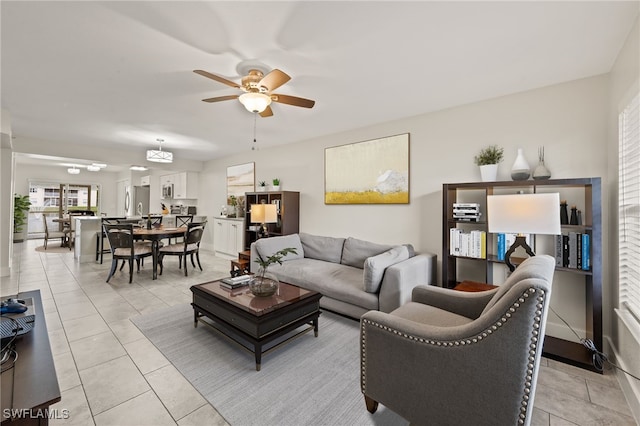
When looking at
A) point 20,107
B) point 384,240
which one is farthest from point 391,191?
point 20,107

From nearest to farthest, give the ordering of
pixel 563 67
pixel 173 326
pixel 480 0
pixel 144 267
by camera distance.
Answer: pixel 480 0, pixel 563 67, pixel 173 326, pixel 144 267

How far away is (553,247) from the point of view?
8.46ft

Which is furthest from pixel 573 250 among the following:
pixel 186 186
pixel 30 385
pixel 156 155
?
pixel 186 186

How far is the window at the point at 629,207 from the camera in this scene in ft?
5.96

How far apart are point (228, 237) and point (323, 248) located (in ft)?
9.49

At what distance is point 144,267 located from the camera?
518 centimetres

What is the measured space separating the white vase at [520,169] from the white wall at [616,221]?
1.88 feet

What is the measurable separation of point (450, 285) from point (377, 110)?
2.25 metres

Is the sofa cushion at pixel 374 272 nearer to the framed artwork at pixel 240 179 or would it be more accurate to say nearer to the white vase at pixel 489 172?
the white vase at pixel 489 172

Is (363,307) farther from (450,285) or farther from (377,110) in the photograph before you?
(377,110)

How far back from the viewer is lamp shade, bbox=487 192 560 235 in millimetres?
2027

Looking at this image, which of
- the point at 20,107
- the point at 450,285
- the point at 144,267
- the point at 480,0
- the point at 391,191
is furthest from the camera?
the point at 144,267

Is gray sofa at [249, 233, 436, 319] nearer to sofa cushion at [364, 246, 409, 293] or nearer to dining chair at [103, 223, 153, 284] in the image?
sofa cushion at [364, 246, 409, 293]

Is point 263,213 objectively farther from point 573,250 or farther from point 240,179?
point 573,250
